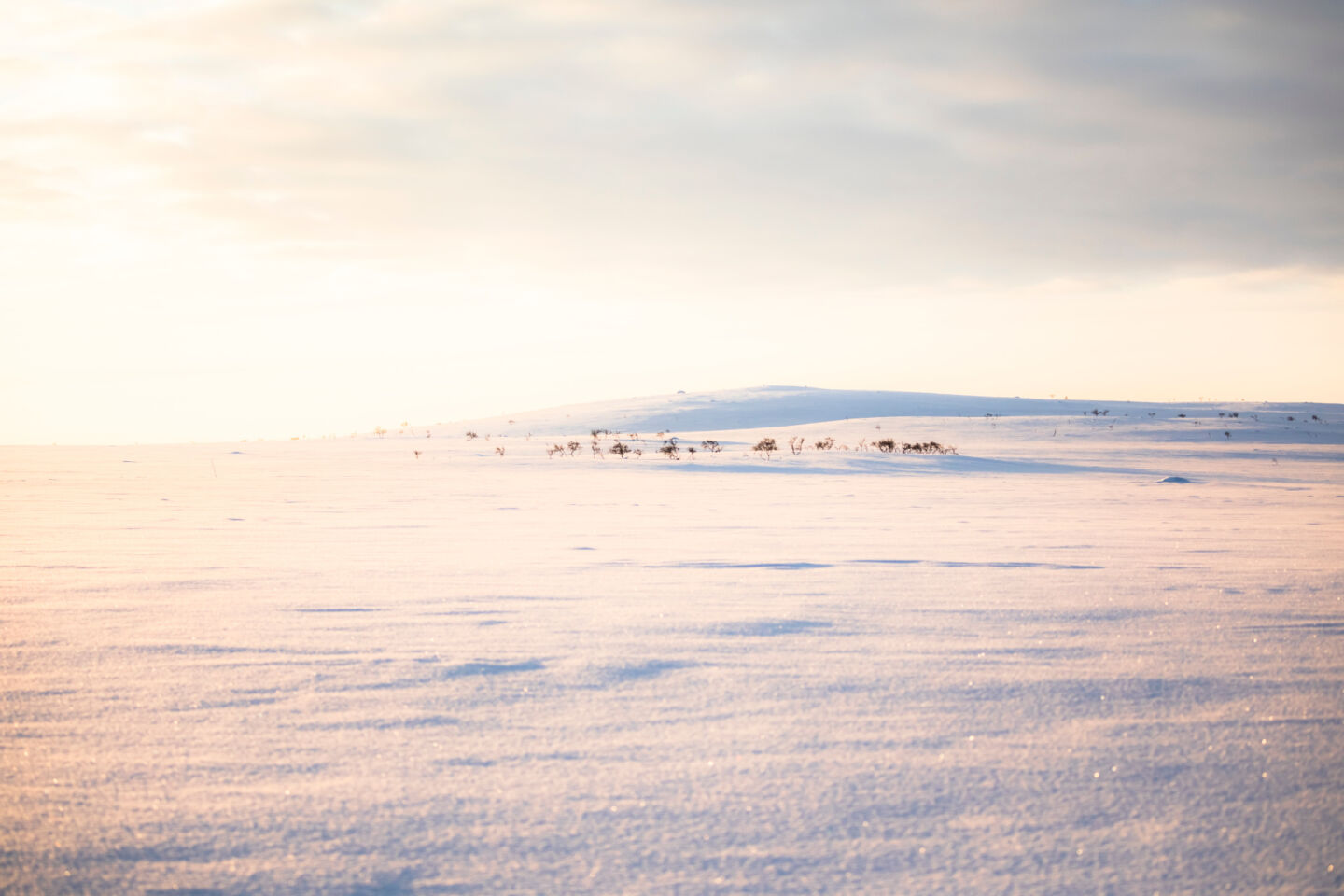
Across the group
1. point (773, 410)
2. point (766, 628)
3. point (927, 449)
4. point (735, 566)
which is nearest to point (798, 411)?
point (773, 410)

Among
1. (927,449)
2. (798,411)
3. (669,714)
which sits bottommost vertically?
(669,714)

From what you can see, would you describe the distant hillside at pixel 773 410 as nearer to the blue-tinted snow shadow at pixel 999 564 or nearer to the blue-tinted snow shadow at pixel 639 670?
the blue-tinted snow shadow at pixel 999 564

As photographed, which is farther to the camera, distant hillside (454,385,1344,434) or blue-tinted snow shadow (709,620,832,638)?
distant hillside (454,385,1344,434)

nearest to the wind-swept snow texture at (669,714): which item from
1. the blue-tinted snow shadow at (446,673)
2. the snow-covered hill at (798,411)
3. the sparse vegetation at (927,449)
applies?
the blue-tinted snow shadow at (446,673)

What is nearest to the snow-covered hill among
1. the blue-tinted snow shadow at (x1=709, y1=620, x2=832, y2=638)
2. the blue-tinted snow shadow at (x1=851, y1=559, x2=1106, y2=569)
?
the blue-tinted snow shadow at (x1=851, y1=559, x2=1106, y2=569)

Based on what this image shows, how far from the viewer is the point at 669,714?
83.6 inches

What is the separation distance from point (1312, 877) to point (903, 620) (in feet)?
5.08

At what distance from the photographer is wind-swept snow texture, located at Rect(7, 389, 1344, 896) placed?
5.04 ft

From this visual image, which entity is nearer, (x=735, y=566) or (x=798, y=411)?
(x=735, y=566)

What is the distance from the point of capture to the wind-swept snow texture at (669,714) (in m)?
1.54

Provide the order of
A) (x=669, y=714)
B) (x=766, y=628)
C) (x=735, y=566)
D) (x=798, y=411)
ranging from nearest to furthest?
(x=669, y=714)
(x=766, y=628)
(x=735, y=566)
(x=798, y=411)

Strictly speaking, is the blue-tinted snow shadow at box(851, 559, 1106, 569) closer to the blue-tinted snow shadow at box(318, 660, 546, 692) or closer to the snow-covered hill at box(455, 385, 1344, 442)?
the blue-tinted snow shadow at box(318, 660, 546, 692)

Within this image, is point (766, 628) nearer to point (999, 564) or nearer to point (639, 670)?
point (639, 670)

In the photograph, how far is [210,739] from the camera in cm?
198
